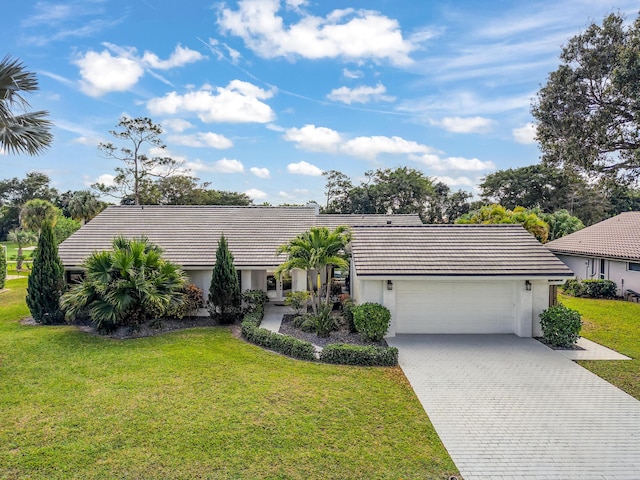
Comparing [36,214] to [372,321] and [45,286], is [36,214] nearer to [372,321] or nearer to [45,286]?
[45,286]

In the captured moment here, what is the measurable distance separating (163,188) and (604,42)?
44.2 meters

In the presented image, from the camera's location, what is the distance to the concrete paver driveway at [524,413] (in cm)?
607

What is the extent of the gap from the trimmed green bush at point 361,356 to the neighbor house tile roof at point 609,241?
16767 millimetres

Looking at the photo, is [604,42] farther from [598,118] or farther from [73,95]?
[73,95]

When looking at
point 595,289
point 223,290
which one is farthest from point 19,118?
point 595,289

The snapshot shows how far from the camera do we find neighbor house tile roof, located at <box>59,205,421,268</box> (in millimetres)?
16703

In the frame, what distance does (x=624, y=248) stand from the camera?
2062cm

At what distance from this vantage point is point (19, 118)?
1087cm

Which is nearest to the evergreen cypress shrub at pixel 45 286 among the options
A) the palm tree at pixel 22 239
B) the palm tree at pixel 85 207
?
the palm tree at pixel 22 239

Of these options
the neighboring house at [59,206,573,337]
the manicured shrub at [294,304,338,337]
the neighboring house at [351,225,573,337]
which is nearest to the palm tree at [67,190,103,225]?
the neighboring house at [59,206,573,337]

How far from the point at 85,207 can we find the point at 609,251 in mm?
45475

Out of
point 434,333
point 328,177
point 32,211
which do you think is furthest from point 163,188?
point 434,333

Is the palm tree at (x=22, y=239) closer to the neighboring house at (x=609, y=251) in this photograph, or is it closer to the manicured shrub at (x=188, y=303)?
the manicured shrub at (x=188, y=303)

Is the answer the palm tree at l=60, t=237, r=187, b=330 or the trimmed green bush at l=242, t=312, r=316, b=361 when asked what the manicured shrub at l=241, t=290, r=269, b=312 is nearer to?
the trimmed green bush at l=242, t=312, r=316, b=361
